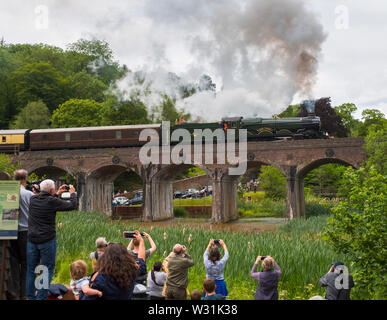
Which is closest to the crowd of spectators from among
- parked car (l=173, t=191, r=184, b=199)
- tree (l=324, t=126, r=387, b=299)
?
tree (l=324, t=126, r=387, b=299)

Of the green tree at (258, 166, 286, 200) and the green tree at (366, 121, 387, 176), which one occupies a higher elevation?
the green tree at (366, 121, 387, 176)

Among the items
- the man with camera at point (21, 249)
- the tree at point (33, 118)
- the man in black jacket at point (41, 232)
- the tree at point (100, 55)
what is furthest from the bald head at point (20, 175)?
the tree at point (100, 55)

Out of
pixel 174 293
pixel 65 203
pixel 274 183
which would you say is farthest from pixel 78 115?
pixel 174 293

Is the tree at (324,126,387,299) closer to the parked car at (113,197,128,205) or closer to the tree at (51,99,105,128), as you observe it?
the parked car at (113,197,128,205)

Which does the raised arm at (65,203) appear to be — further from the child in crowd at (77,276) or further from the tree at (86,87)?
the tree at (86,87)

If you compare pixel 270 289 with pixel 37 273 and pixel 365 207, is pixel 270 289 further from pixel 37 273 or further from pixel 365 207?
pixel 37 273

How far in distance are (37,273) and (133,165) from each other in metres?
25.7

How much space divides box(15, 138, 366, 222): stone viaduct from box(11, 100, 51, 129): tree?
14.5m

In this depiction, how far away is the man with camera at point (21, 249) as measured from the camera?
6.45 m

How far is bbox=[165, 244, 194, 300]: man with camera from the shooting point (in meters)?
6.71

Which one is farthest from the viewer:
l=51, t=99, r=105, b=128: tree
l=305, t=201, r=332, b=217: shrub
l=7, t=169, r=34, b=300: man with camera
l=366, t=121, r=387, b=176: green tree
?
l=51, t=99, r=105, b=128: tree

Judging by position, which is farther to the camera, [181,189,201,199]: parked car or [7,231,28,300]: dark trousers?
[181,189,201,199]: parked car

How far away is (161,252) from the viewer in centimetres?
1238

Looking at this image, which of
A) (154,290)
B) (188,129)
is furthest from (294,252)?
(188,129)
